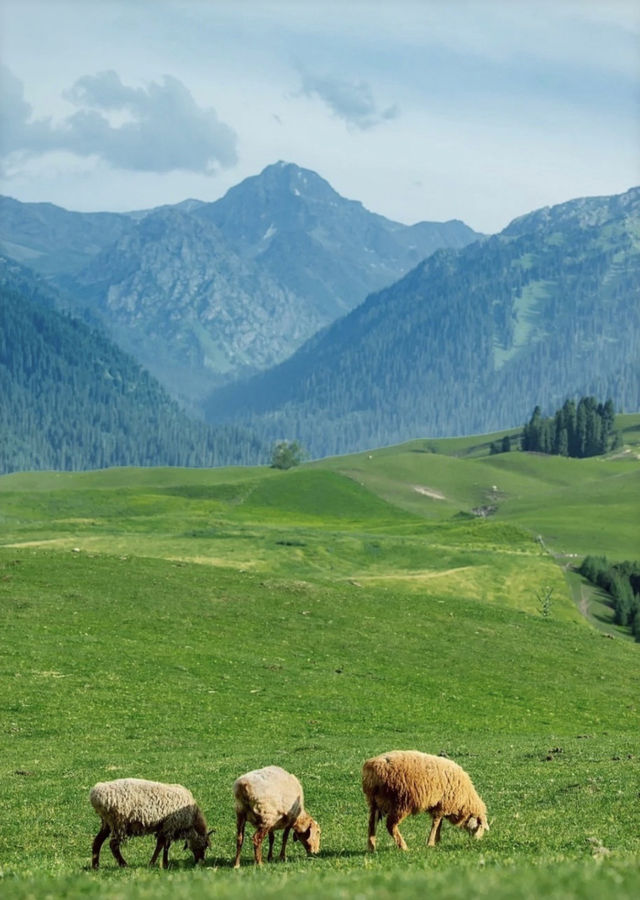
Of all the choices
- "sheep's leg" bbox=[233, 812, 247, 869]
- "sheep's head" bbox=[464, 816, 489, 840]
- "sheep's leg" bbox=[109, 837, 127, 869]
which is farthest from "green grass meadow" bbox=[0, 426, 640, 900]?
"sheep's leg" bbox=[233, 812, 247, 869]

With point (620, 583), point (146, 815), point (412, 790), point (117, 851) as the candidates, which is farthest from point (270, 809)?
point (620, 583)

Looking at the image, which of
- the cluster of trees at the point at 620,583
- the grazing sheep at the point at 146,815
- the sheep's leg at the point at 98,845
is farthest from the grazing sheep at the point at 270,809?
the cluster of trees at the point at 620,583

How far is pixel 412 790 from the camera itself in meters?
22.6

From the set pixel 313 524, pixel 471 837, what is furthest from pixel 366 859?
pixel 313 524

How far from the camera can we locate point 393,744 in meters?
44.0

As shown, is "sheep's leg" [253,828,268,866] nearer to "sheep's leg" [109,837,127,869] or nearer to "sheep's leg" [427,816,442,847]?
"sheep's leg" [109,837,127,869]

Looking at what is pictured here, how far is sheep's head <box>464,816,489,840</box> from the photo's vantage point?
2373 centimetres

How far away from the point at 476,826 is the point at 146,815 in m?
7.49

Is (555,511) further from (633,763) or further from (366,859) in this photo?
(366,859)

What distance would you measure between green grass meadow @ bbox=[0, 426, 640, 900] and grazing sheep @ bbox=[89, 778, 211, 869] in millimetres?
639

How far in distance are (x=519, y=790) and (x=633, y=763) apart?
7.03 m

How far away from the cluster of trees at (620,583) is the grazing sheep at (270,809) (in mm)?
81469

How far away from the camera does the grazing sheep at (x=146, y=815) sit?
72.9 feet

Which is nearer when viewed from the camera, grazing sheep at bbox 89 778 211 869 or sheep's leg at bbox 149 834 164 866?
grazing sheep at bbox 89 778 211 869
